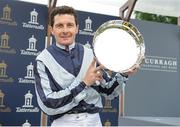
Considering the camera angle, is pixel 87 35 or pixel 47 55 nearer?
pixel 47 55

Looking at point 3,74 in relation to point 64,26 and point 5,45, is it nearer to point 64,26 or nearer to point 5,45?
point 5,45

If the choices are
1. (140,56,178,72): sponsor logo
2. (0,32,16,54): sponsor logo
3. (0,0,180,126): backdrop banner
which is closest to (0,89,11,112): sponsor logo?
(0,0,180,126): backdrop banner

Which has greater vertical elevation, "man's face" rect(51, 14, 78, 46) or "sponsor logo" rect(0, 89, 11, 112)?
"man's face" rect(51, 14, 78, 46)

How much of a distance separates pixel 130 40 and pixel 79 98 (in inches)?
10.3

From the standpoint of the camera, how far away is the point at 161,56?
4547mm

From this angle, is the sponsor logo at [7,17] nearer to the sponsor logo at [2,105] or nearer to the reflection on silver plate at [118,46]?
the sponsor logo at [2,105]

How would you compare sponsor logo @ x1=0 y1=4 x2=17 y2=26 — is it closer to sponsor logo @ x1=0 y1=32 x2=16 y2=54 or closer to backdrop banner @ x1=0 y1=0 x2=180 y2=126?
backdrop banner @ x1=0 y1=0 x2=180 y2=126

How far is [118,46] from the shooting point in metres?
1.08

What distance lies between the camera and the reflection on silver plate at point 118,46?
41.1 inches

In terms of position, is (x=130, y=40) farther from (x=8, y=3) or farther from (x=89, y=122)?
(x=8, y=3)

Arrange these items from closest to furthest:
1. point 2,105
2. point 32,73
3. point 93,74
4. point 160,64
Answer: point 93,74
point 2,105
point 32,73
point 160,64

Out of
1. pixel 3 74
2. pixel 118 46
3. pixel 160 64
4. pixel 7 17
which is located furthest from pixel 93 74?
pixel 160 64

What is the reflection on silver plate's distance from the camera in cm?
104

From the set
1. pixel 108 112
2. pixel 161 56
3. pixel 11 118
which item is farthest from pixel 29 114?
pixel 161 56
